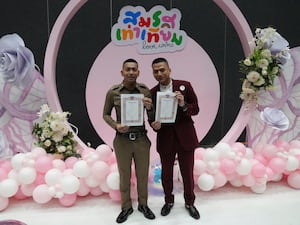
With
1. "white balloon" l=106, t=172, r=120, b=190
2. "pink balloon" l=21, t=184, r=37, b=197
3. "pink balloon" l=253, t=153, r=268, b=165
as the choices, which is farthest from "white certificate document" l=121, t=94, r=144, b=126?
"pink balloon" l=253, t=153, r=268, b=165

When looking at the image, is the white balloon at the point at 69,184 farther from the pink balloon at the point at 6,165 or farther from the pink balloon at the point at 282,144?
the pink balloon at the point at 282,144

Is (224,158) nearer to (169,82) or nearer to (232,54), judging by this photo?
(169,82)

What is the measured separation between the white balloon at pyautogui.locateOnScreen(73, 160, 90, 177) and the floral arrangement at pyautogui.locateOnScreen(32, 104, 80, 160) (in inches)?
10.5

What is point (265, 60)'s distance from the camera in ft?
8.60

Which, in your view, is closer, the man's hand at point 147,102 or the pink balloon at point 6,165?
the man's hand at point 147,102

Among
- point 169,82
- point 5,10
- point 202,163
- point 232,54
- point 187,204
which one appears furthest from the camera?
Result: point 232,54

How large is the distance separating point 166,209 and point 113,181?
0.45 m

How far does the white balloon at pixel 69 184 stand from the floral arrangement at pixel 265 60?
157 centimetres

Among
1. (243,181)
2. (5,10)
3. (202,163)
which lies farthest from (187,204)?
(5,10)

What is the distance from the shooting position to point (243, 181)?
106 inches

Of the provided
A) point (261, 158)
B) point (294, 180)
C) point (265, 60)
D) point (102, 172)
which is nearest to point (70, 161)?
point (102, 172)

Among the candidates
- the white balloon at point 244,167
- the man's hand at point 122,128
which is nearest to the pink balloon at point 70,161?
the man's hand at point 122,128

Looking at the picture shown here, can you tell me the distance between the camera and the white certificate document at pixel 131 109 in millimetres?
2162

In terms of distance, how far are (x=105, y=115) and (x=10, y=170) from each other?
96cm
